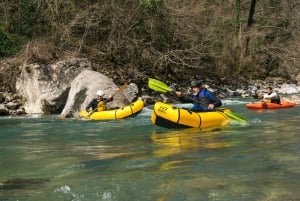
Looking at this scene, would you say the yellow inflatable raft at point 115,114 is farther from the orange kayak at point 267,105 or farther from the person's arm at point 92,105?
the orange kayak at point 267,105

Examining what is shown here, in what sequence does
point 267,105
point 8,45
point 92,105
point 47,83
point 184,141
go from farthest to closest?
point 8,45
point 47,83
point 267,105
point 92,105
point 184,141

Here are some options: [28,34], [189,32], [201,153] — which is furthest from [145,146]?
[189,32]

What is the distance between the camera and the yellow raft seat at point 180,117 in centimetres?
985

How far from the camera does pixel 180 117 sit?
9.84 metres

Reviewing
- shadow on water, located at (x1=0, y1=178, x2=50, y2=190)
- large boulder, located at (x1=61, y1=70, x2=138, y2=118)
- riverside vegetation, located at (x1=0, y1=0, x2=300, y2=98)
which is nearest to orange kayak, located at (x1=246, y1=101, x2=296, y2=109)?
large boulder, located at (x1=61, y1=70, x2=138, y2=118)

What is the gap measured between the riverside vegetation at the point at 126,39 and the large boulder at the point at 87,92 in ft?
8.82

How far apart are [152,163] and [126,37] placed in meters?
13.8

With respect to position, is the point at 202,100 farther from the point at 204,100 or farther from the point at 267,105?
the point at 267,105

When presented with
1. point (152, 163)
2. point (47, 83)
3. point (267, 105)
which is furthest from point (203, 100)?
point (47, 83)

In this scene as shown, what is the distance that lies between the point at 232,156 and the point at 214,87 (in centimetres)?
1404

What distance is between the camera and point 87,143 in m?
8.86

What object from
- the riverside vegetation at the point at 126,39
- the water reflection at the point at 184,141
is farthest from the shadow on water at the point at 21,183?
the riverside vegetation at the point at 126,39

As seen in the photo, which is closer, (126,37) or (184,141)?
(184,141)

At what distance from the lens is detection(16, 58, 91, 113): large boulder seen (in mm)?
15555
